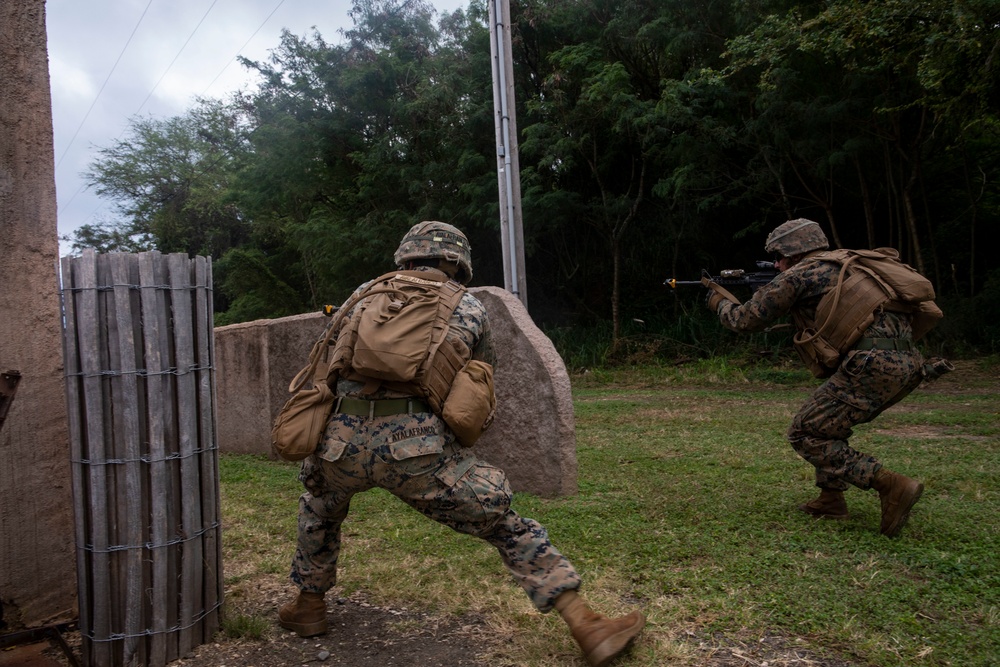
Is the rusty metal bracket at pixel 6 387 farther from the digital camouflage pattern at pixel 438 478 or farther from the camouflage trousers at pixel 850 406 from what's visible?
the camouflage trousers at pixel 850 406

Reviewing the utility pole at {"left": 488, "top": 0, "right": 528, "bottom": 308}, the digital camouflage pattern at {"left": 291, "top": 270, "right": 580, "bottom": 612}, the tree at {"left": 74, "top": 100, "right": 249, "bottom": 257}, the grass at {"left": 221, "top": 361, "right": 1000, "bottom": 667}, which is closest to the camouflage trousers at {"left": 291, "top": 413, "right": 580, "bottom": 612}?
the digital camouflage pattern at {"left": 291, "top": 270, "right": 580, "bottom": 612}

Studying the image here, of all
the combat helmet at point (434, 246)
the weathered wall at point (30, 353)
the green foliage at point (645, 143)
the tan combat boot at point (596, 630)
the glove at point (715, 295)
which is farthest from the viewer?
the green foliage at point (645, 143)

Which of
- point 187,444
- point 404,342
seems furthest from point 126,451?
point 404,342

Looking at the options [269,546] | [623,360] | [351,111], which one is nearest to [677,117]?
[623,360]

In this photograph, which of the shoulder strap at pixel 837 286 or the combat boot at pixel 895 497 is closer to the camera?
the combat boot at pixel 895 497

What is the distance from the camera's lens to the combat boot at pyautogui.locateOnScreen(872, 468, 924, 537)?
4422 millimetres

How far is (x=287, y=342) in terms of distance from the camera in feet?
24.5

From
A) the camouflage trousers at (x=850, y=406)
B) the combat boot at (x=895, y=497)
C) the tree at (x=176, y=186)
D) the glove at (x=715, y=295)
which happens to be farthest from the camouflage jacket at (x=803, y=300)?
the tree at (x=176, y=186)

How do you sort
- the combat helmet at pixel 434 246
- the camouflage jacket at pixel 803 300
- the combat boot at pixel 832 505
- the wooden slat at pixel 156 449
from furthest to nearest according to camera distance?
1. the combat boot at pixel 832 505
2. the camouflage jacket at pixel 803 300
3. the combat helmet at pixel 434 246
4. the wooden slat at pixel 156 449

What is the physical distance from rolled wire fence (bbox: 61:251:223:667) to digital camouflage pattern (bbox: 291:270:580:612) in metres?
0.62

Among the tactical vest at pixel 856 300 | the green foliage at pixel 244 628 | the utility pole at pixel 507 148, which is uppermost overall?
the utility pole at pixel 507 148

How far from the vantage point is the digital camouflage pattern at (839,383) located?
461 cm

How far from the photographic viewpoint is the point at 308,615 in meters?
3.62

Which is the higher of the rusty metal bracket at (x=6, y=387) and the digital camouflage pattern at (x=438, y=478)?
the rusty metal bracket at (x=6, y=387)
